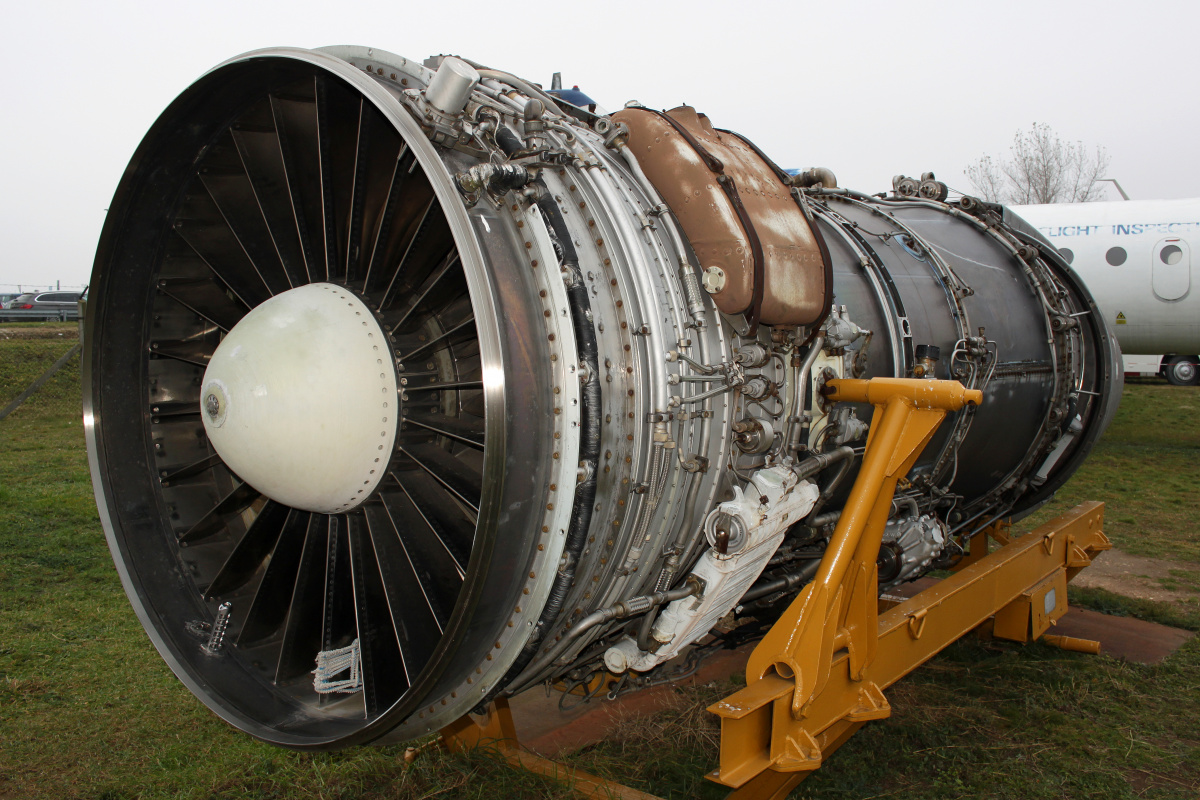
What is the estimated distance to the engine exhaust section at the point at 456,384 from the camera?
2244 millimetres

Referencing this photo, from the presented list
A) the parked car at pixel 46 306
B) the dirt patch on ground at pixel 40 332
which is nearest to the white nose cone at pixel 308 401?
the dirt patch on ground at pixel 40 332

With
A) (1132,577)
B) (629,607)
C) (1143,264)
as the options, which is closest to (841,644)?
(629,607)

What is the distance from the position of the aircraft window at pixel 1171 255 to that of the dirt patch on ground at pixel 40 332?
57.7 feet

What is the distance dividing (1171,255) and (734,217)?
10878 mm

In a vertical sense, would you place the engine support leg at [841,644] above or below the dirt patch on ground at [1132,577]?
above

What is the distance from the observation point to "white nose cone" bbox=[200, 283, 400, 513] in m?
2.46

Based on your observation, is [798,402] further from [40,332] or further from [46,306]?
[46,306]

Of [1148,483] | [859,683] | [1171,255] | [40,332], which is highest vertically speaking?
[1171,255]

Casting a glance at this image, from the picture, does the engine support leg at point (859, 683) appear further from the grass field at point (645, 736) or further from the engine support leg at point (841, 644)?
the grass field at point (645, 736)

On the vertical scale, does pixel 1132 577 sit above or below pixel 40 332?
below

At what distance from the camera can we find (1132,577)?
588 cm

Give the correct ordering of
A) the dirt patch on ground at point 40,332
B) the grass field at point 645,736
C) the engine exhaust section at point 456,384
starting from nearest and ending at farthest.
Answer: the engine exhaust section at point 456,384 → the grass field at point 645,736 → the dirt patch on ground at point 40,332

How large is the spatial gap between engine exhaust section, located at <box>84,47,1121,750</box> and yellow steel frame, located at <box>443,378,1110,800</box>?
0.18m

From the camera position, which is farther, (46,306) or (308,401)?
(46,306)
